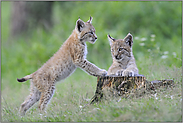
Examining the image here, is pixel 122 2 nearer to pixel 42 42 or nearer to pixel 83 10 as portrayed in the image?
pixel 83 10

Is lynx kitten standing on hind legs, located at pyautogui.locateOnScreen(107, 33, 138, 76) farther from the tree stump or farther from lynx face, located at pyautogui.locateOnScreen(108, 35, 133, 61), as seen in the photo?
the tree stump

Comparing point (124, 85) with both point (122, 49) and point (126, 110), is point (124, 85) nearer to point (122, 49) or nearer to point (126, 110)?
point (126, 110)

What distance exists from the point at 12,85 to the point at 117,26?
6569 mm

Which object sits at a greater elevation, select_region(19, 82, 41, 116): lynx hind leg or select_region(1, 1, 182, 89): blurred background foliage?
select_region(1, 1, 182, 89): blurred background foliage

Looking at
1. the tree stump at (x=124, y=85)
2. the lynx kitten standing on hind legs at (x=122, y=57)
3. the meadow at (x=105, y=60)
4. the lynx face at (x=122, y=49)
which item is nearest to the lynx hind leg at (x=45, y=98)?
the meadow at (x=105, y=60)

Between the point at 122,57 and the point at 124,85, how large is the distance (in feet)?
3.05

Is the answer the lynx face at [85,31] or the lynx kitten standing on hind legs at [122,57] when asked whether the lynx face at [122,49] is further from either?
the lynx face at [85,31]

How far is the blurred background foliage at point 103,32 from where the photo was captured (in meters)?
12.4

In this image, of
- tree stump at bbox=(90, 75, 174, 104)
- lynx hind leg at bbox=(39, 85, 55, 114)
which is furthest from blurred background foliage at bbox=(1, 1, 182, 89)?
tree stump at bbox=(90, 75, 174, 104)

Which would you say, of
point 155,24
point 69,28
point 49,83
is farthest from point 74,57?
point 155,24

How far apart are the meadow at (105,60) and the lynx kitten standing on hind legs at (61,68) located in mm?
367

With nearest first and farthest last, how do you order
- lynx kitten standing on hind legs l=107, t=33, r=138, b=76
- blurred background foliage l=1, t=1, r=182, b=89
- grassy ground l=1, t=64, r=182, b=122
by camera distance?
1. grassy ground l=1, t=64, r=182, b=122
2. lynx kitten standing on hind legs l=107, t=33, r=138, b=76
3. blurred background foliage l=1, t=1, r=182, b=89

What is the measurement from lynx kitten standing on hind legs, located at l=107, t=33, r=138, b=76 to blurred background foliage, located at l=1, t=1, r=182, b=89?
14.3 feet

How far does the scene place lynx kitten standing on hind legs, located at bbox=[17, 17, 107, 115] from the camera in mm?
6922
